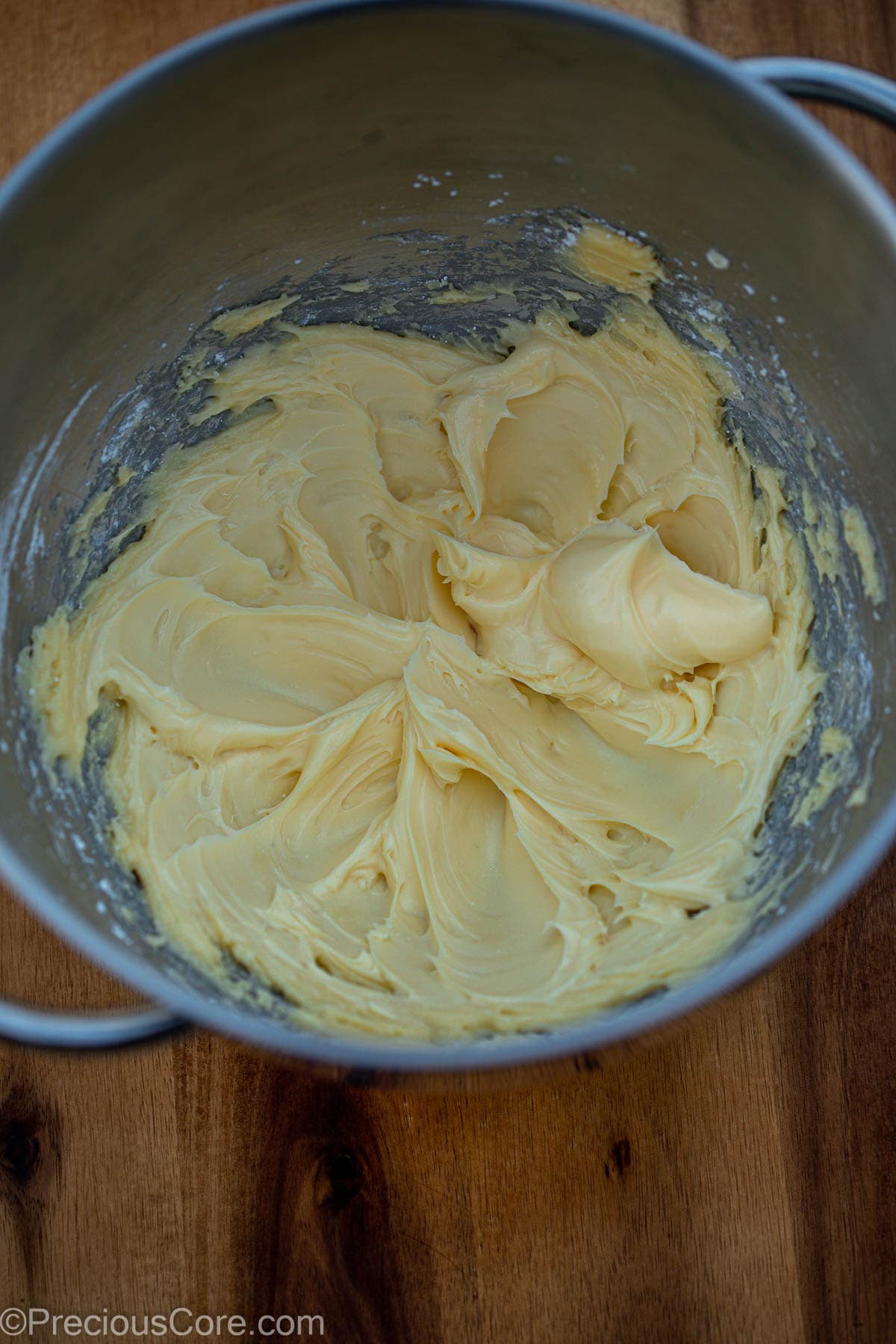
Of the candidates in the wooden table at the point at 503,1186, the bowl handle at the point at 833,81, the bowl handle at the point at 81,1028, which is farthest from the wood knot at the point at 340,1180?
the bowl handle at the point at 833,81

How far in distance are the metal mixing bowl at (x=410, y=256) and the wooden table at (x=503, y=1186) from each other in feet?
1.14

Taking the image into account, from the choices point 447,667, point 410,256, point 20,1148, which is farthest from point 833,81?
point 20,1148

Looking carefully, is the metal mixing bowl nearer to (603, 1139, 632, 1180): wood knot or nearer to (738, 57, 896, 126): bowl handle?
(738, 57, 896, 126): bowl handle

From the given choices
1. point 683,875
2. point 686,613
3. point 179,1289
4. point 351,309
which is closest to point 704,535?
point 686,613

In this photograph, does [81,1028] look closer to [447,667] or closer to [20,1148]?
[20,1148]

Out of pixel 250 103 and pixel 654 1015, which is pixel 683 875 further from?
pixel 250 103

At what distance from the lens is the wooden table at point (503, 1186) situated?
1.54 metres

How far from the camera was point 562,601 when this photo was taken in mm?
1591

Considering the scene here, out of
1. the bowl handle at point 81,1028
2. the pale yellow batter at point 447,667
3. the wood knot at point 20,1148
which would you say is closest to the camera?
the bowl handle at point 81,1028

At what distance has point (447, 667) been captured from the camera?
65.0 inches

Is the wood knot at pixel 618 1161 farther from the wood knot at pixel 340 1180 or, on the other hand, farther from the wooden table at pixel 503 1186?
the wood knot at pixel 340 1180

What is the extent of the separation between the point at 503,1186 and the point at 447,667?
85cm

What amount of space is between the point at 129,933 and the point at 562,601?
32.7 inches

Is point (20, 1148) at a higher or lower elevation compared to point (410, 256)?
lower
